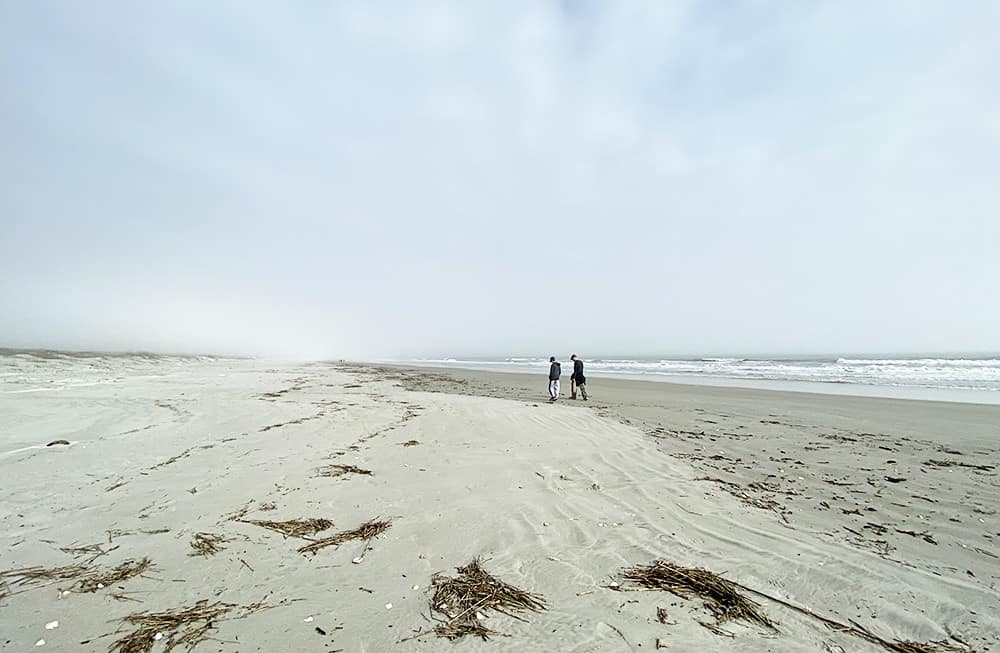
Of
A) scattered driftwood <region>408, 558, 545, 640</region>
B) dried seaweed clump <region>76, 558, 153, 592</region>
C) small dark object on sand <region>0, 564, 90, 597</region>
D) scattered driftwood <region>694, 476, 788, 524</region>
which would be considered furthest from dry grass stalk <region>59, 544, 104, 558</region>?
scattered driftwood <region>694, 476, 788, 524</region>

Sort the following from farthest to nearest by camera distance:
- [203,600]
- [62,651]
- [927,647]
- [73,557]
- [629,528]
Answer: [629,528] → [73,557] → [203,600] → [927,647] → [62,651]

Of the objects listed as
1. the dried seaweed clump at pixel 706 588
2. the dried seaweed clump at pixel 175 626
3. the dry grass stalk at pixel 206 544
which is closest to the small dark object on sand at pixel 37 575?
the dry grass stalk at pixel 206 544

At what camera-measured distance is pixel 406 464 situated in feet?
22.1

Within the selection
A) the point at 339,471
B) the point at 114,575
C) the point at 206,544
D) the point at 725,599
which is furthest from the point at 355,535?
the point at 725,599

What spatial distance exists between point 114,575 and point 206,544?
67 centimetres

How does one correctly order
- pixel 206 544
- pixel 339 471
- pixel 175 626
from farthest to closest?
pixel 339 471
pixel 206 544
pixel 175 626

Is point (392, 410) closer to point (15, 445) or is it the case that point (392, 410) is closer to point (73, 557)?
point (15, 445)


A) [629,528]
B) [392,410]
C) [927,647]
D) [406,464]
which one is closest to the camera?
[927,647]

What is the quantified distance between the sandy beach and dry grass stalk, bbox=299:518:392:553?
0.08 m

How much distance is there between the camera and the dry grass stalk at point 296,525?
4.21 m

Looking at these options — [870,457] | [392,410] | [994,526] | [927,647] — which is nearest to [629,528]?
[927,647]

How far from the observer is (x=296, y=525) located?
4.38 meters

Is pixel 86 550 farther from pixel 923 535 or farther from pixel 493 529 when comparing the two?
pixel 923 535

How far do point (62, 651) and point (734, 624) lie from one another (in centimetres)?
432
